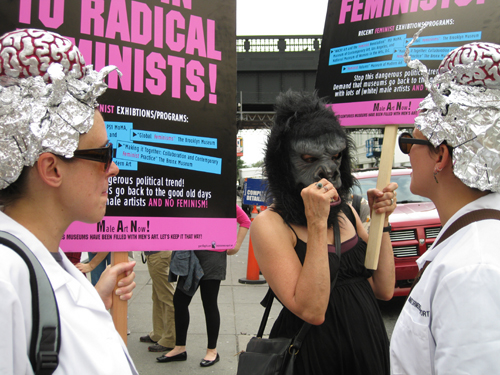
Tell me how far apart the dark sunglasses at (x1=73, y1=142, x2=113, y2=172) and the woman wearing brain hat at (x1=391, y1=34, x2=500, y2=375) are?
115 centimetres

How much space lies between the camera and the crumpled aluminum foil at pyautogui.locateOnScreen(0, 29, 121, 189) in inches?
47.4

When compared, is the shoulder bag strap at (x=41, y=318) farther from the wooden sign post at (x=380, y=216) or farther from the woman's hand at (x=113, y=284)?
the wooden sign post at (x=380, y=216)

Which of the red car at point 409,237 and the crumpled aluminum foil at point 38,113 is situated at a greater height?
the crumpled aluminum foil at point 38,113

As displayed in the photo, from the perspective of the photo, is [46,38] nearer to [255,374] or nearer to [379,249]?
[255,374]

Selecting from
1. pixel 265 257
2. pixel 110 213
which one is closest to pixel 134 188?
pixel 110 213

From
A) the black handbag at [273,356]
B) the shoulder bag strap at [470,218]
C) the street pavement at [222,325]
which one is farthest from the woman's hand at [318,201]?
the street pavement at [222,325]

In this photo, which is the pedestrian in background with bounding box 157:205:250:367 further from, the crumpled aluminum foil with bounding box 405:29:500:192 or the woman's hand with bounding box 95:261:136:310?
the crumpled aluminum foil with bounding box 405:29:500:192

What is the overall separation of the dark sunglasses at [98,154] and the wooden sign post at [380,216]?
147 cm

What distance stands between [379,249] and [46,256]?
1.72 meters

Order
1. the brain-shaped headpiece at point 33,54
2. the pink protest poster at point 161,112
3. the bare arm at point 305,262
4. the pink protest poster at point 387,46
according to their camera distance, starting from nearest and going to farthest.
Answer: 1. the brain-shaped headpiece at point 33,54
2. the bare arm at point 305,262
3. the pink protest poster at point 161,112
4. the pink protest poster at point 387,46

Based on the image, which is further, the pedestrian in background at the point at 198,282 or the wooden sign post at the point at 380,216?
the pedestrian in background at the point at 198,282

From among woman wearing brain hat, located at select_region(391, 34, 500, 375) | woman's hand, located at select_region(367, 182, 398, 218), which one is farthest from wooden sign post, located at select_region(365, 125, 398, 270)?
woman wearing brain hat, located at select_region(391, 34, 500, 375)

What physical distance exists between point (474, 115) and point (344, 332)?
48.2 inches

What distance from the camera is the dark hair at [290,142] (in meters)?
2.22
